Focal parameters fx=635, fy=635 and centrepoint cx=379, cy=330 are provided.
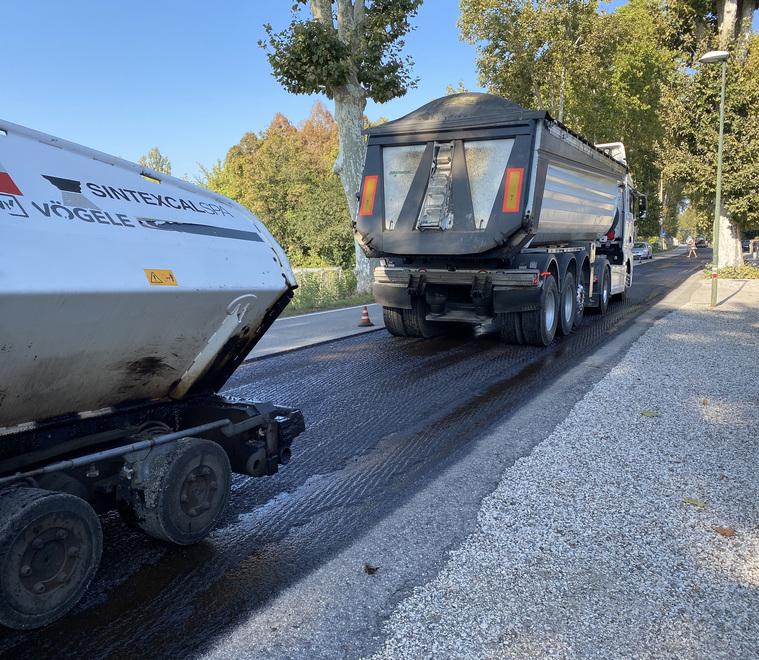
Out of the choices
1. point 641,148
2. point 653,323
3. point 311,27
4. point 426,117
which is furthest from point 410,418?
point 641,148

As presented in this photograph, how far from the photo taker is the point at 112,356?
11.1 ft

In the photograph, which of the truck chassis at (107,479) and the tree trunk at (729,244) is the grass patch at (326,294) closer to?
the truck chassis at (107,479)

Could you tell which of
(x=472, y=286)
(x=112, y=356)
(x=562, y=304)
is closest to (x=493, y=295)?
(x=472, y=286)

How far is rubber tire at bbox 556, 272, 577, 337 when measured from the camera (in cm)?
1101

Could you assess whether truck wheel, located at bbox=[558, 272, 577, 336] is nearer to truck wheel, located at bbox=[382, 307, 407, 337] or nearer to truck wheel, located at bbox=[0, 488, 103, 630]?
truck wheel, located at bbox=[382, 307, 407, 337]

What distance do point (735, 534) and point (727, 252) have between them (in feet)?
77.3

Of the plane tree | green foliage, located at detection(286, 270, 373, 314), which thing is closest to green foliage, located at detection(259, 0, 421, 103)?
the plane tree

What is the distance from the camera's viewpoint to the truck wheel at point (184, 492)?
3.42 metres

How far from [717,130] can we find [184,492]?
24.7 metres

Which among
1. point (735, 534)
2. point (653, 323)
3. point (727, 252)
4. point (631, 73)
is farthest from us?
point (631, 73)

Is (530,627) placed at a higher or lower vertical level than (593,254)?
lower

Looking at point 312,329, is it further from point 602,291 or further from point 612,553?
point 612,553

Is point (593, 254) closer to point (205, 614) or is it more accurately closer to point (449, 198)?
point (449, 198)

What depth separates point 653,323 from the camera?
12633 millimetres
